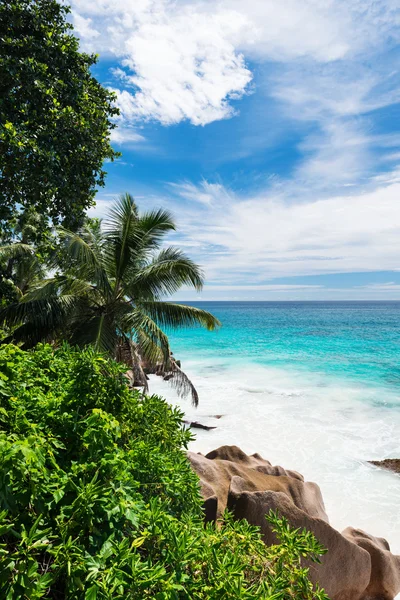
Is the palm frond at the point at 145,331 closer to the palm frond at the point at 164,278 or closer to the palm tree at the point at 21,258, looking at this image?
the palm frond at the point at 164,278

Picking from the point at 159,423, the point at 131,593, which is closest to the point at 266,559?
the point at 131,593

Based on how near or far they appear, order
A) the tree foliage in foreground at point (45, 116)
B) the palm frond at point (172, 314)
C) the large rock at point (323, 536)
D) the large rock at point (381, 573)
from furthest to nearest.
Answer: the palm frond at point (172, 314)
the tree foliage in foreground at point (45, 116)
the large rock at point (381, 573)
the large rock at point (323, 536)

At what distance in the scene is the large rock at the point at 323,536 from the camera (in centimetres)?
552

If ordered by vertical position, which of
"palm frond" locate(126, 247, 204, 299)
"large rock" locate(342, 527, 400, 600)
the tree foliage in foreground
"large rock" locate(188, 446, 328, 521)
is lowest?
"large rock" locate(342, 527, 400, 600)

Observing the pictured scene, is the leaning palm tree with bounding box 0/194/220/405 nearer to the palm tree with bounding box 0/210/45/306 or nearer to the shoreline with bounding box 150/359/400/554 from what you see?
the palm tree with bounding box 0/210/45/306

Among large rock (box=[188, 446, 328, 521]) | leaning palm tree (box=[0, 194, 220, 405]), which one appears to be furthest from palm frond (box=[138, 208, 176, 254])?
large rock (box=[188, 446, 328, 521])

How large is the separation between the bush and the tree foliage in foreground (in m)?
7.06

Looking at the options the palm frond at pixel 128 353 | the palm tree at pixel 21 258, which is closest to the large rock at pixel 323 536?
the palm frond at pixel 128 353

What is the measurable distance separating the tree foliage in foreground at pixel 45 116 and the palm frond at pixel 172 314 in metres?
3.83

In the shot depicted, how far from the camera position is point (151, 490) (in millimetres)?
2895

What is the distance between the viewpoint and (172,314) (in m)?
10.6

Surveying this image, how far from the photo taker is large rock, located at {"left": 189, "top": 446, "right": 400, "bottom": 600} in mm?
5523

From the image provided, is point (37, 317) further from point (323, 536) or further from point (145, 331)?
point (323, 536)

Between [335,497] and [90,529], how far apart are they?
31.4 ft
